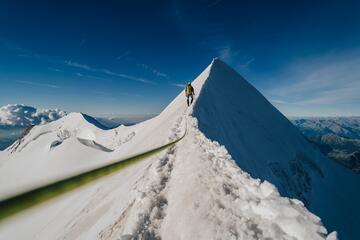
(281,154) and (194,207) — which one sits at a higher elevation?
(194,207)

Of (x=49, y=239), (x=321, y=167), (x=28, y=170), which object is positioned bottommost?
(x=28, y=170)

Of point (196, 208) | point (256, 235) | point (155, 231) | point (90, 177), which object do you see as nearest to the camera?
point (90, 177)

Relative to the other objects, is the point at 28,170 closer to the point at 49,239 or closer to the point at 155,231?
the point at 49,239

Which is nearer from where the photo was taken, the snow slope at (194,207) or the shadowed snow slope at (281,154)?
the snow slope at (194,207)

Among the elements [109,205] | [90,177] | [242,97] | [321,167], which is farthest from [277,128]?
[90,177]

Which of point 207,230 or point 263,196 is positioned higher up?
point 263,196

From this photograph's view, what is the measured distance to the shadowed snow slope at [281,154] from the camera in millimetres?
25312

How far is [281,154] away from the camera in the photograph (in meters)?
32.8

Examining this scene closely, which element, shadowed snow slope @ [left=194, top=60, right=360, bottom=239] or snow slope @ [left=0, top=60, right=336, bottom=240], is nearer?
snow slope @ [left=0, top=60, right=336, bottom=240]

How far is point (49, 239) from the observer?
7.29 metres

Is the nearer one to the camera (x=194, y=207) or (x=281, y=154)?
(x=194, y=207)

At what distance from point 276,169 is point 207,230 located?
86.8 feet

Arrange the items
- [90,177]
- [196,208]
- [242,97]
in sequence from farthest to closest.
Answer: [242,97], [196,208], [90,177]

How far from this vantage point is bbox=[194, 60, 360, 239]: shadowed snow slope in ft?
83.0
